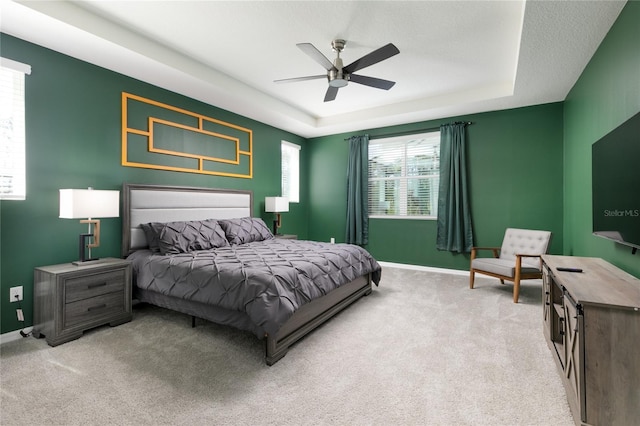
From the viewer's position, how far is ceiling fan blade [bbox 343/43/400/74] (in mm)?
2600

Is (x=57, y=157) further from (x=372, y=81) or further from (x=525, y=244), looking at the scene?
(x=525, y=244)

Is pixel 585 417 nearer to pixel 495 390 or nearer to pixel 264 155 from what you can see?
pixel 495 390

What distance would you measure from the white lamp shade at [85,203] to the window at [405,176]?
4.39 metres

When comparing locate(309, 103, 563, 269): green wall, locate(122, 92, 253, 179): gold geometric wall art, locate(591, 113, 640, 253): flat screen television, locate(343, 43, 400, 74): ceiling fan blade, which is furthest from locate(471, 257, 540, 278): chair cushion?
locate(122, 92, 253, 179): gold geometric wall art

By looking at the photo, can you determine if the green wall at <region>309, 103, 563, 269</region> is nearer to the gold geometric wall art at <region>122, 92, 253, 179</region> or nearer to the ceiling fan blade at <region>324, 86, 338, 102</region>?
the ceiling fan blade at <region>324, 86, 338, 102</region>

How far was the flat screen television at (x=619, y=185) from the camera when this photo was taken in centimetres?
185

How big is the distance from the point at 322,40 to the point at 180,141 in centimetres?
237

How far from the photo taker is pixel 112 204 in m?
2.88

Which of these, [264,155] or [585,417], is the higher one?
[264,155]

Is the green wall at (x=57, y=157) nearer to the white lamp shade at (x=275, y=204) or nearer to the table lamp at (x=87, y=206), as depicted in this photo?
the table lamp at (x=87, y=206)

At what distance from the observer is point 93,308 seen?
2.71 meters

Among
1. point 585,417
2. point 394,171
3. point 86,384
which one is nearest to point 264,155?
point 394,171

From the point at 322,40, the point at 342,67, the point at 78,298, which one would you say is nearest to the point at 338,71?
the point at 342,67

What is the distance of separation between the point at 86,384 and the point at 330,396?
1579 mm
